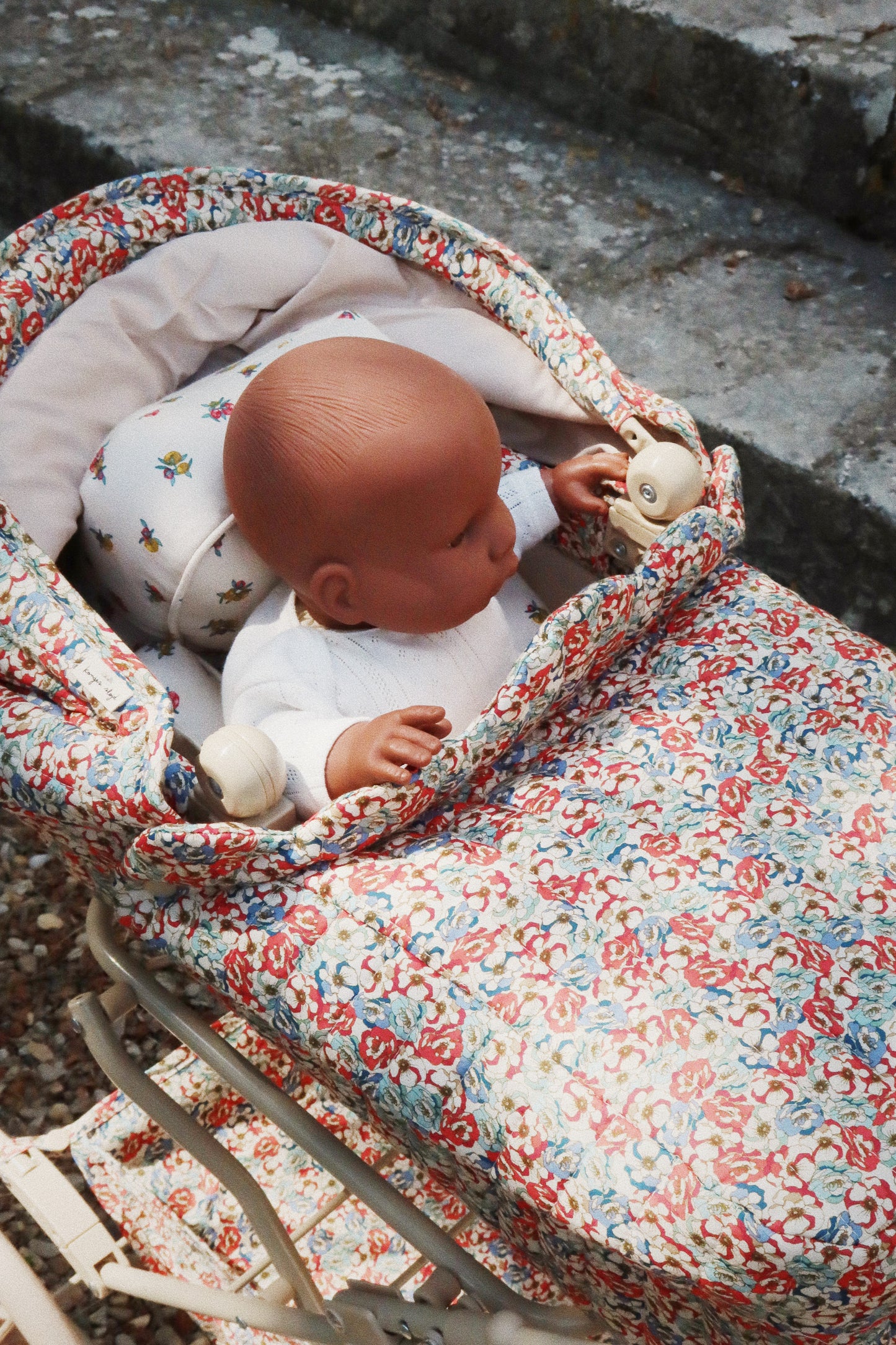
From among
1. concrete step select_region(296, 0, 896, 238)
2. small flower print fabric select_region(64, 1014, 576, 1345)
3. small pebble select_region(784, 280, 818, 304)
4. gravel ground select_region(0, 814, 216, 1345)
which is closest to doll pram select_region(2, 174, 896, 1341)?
small flower print fabric select_region(64, 1014, 576, 1345)

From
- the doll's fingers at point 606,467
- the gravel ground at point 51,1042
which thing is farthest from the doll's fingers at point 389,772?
the gravel ground at point 51,1042

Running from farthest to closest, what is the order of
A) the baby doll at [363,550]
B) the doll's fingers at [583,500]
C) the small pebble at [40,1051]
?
the small pebble at [40,1051], the doll's fingers at [583,500], the baby doll at [363,550]

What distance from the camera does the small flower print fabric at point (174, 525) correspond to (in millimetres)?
1316

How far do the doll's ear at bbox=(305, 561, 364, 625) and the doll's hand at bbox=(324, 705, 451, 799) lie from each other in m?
0.13

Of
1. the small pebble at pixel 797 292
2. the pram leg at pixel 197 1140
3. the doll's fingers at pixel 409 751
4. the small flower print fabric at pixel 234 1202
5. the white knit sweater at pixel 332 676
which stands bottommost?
the small flower print fabric at pixel 234 1202

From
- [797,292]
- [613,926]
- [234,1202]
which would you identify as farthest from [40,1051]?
[797,292]

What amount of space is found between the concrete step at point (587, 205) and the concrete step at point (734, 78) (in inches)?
1.9

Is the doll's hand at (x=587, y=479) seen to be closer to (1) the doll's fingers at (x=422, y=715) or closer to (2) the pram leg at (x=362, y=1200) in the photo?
(1) the doll's fingers at (x=422, y=715)

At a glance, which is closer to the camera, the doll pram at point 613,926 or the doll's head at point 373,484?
the doll pram at point 613,926

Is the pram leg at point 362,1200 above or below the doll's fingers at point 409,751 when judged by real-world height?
below

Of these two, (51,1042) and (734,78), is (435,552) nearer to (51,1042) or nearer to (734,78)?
(51,1042)

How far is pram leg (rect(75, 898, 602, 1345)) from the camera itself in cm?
104

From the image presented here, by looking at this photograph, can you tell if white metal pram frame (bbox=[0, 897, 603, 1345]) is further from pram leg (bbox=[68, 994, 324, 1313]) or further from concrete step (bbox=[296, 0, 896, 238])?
concrete step (bbox=[296, 0, 896, 238])

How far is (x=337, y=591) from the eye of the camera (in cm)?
122
